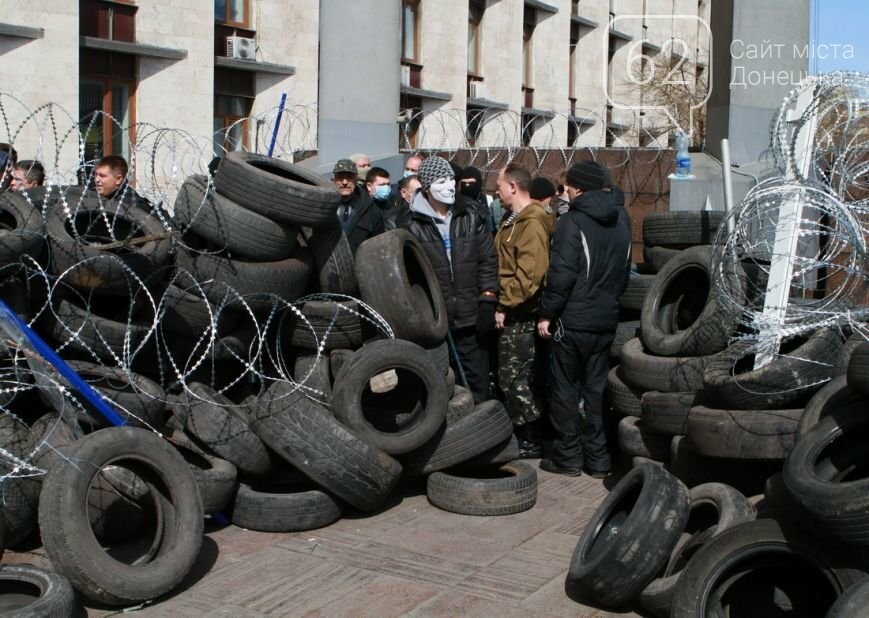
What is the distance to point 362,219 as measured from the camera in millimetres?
10242

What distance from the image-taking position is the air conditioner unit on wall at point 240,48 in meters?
26.3

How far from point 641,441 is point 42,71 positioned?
1721cm

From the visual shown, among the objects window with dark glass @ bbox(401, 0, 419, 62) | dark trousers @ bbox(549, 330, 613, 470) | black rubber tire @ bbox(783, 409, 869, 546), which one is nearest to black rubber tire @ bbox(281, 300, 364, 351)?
dark trousers @ bbox(549, 330, 613, 470)

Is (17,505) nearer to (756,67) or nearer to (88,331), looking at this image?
(88,331)

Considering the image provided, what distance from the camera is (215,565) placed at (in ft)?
20.7

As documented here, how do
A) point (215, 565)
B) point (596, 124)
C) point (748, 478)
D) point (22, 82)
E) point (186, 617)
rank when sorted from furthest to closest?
point (596, 124) → point (22, 82) → point (748, 478) → point (215, 565) → point (186, 617)

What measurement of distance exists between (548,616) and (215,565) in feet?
6.58

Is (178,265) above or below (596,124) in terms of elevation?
below

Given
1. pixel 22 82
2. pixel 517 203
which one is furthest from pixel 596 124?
pixel 517 203

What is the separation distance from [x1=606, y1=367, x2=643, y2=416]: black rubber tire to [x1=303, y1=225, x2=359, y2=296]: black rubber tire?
2.16 m

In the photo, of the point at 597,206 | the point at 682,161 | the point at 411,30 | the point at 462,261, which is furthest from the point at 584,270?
the point at 411,30

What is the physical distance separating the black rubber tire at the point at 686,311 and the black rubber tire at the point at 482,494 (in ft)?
4.98

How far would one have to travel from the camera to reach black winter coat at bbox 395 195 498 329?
8.68m

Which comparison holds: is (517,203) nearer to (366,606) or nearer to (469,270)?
(469,270)
